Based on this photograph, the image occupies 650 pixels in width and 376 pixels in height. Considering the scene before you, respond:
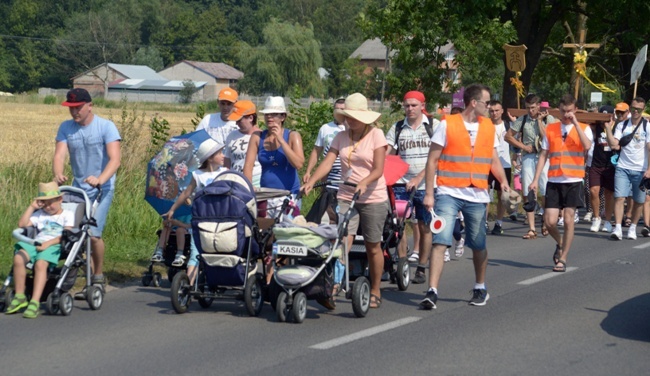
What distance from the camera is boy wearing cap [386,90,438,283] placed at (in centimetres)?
1173

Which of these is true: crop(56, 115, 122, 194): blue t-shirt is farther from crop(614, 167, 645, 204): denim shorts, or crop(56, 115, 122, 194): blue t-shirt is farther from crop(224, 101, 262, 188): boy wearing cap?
crop(614, 167, 645, 204): denim shorts

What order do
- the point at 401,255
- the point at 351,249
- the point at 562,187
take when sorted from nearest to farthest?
the point at 351,249 → the point at 401,255 → the point at 562,187

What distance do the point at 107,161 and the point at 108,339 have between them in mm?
2342

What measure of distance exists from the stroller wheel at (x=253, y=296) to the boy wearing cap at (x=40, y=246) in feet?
5.34

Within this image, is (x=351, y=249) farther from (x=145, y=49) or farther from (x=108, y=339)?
(x=145, y=49)

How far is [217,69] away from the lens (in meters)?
129

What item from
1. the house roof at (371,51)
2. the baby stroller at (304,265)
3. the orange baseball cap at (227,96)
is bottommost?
the baby stroller at (304,265)

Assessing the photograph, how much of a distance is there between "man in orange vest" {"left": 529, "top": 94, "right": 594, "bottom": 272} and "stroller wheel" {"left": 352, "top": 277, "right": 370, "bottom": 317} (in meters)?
4.05

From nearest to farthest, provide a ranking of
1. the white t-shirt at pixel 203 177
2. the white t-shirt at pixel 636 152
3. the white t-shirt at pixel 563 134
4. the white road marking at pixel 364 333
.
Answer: the white road marking at pixel 364 333, the white t-shirt at pixel 203 177, the white t-shirt at pixel 563 134, the white t-shirt at pixel 636 152

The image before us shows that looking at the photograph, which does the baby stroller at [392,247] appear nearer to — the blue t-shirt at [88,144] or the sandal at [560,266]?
the sandal at [560,266]

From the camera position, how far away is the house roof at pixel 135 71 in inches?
4776

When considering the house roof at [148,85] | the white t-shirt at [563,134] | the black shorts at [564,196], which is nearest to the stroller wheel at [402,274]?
the black shorts at [564,196]

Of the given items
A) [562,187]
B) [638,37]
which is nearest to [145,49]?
[638,37]

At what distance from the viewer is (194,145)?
11.2m
